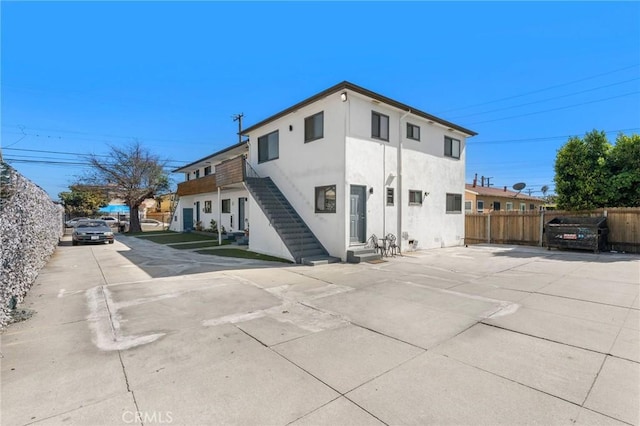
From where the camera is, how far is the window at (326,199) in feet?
35.4

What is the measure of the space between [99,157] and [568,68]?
110 ft

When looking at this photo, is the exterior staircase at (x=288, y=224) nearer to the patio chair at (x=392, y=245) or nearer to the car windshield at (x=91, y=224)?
the patio chair at (x=392, y=245)

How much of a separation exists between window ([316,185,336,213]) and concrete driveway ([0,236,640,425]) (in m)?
4.31

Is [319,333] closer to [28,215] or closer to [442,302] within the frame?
[442,302]

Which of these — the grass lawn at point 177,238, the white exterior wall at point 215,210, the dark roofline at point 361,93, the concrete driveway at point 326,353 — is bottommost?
the concrete driveway at point 326,353

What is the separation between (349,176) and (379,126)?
2.86 metres

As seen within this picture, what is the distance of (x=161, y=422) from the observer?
236 centimetres

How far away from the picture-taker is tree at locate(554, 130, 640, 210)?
1279cm

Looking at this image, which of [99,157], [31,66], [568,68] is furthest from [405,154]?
[99,157]

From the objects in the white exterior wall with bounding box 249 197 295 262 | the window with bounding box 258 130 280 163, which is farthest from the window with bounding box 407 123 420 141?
the white exterior wall with bounding box 249 197 295 262

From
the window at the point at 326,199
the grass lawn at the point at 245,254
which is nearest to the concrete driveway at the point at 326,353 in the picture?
the grass lawn at the point at 245,254

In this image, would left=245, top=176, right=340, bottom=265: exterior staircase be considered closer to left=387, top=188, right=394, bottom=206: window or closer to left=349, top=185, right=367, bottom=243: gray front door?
left=349, top=185, right=367, bottom=243: gray front door

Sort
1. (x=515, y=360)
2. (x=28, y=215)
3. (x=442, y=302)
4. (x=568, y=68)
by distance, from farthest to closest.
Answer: (x=568, y=68)
(x=28, y=215)
(x=442, y=302)
(x=515, y=360)

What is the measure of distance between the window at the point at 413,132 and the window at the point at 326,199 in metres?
4.86
